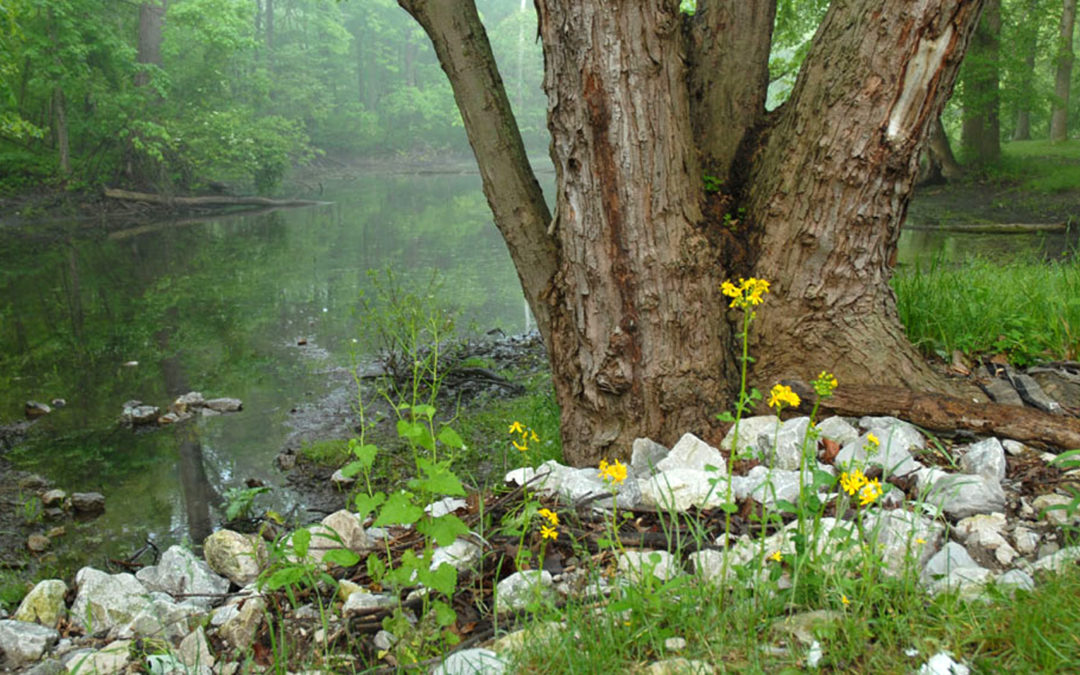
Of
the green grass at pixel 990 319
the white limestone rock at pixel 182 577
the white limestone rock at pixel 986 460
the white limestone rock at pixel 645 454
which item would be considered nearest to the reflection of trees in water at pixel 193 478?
the white limestone rock at pixel 182 577

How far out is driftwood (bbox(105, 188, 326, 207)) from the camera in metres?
20.4

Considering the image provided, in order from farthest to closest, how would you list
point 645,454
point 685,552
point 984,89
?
point 984,89, point 645,454, point 685,552

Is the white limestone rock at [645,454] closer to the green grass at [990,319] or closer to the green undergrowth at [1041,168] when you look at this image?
the green grass at [990,319]

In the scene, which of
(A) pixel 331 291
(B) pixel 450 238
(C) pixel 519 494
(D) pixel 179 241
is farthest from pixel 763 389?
(D) pixel 179 241

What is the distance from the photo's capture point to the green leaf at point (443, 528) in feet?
6.84

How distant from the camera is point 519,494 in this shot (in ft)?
9.21

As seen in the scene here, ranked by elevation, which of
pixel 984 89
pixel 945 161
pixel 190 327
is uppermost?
pixel 984 89

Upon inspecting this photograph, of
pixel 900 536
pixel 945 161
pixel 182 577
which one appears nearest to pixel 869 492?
pixel 900 536

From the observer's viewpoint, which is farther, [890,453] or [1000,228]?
[1000,228]

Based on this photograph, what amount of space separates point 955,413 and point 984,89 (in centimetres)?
1610

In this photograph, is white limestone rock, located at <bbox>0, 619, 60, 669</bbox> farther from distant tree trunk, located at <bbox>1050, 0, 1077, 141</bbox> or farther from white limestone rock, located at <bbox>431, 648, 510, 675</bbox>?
distant tree trunk, located at <bbox>1050, 0, 1077, 141</bbox>

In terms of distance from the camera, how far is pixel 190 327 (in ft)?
31.6

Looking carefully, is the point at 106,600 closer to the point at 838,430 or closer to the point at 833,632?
the point at 833,632

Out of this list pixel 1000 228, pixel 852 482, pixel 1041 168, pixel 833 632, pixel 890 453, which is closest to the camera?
pixel 833 632
